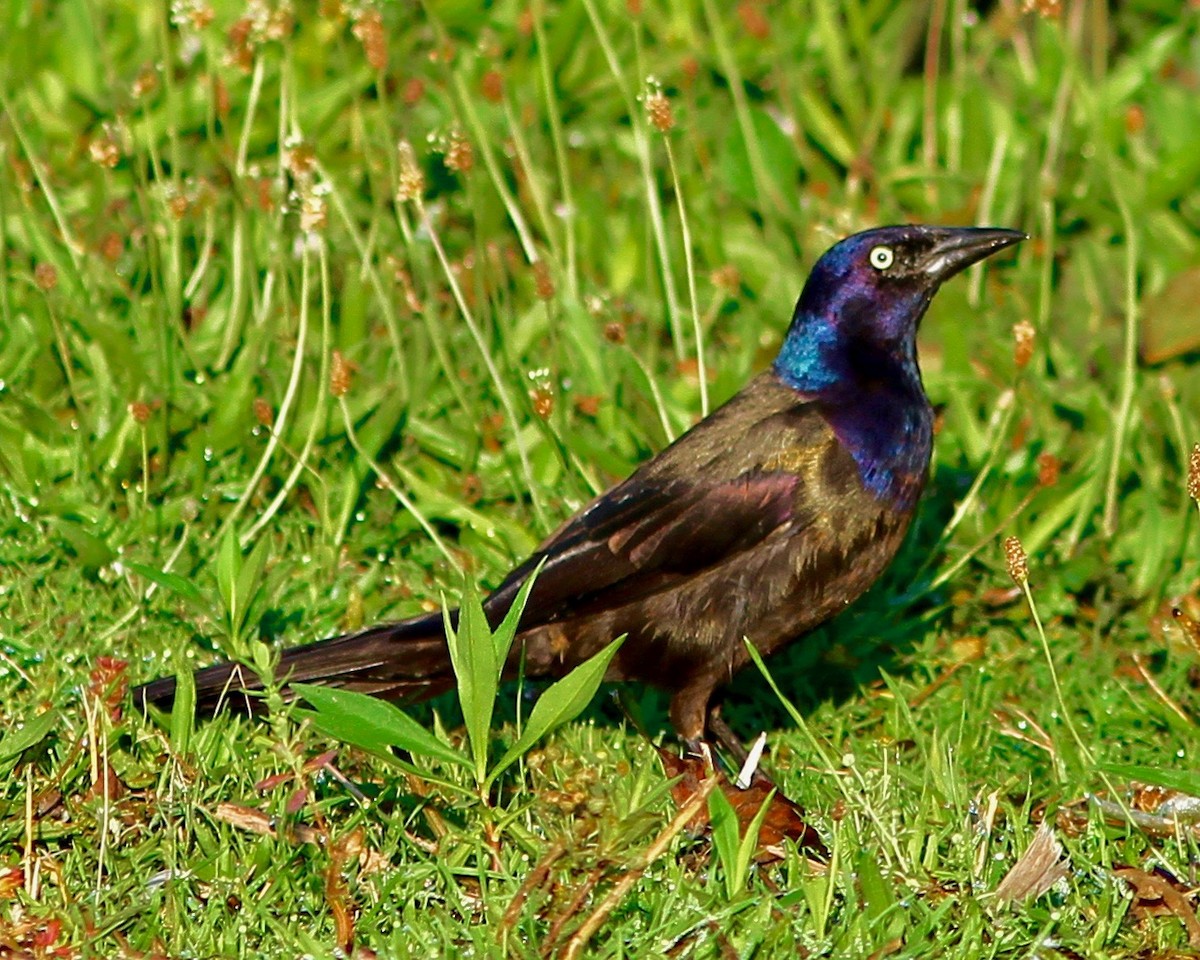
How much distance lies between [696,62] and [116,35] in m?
1.99

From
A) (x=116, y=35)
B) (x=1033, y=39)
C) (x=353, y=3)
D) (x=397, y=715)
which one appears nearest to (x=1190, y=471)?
(x=397, y=715)

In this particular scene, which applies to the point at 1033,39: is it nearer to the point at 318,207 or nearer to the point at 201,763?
the point at 318,207

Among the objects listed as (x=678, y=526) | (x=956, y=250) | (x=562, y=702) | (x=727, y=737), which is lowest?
(x=727, y=737)

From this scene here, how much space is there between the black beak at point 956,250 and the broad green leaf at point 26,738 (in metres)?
2.22

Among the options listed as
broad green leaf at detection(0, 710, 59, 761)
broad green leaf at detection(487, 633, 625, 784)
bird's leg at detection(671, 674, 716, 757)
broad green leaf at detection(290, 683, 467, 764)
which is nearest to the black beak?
bird's leg at detection(671, 674, 716, 757)

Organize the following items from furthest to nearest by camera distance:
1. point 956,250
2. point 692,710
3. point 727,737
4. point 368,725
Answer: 1. point 956,250
2. point 727,737
3. point 692,710
4. point 368,725

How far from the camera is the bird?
4.09 metres

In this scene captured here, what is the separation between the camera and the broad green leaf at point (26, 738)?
3.52 meters

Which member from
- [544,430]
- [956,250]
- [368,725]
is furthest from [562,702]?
[956,250]

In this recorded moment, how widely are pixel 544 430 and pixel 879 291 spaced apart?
33.8 inches

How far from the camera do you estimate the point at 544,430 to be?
452 cm

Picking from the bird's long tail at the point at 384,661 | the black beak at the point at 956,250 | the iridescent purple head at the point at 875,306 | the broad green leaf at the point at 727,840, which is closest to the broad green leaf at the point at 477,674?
the broad green leaf at the point at 727,840

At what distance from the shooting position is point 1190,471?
11.3ft

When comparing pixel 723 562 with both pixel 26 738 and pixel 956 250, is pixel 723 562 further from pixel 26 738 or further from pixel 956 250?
pixel 26 738
